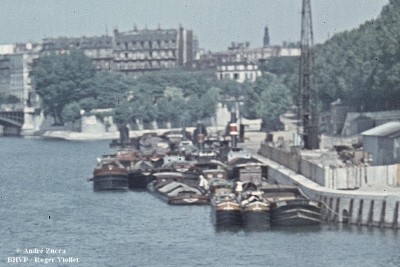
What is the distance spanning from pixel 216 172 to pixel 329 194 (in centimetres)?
2238

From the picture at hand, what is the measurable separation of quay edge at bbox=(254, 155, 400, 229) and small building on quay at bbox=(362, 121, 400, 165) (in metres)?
5.61

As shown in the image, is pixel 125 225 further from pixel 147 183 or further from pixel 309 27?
pixel 309 27

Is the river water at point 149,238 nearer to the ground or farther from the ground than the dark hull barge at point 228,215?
nearer to the ground

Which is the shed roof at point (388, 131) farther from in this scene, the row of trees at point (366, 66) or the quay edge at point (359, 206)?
the row of trees at point (366, 66)

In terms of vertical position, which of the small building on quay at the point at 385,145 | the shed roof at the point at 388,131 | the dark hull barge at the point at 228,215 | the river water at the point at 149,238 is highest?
the shed roof at the point at 388,131

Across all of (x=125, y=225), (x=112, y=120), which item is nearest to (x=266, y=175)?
(x=125, y=225)

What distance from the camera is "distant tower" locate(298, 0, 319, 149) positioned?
10800cm

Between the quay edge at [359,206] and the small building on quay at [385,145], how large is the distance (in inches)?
221

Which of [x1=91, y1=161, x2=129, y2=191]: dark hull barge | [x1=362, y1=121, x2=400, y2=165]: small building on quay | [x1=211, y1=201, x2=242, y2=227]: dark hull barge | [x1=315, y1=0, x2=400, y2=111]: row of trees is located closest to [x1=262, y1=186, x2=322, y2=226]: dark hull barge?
→ [x1=211, y1=201, x2=242, y2=227]: dark hull barge

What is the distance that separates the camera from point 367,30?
496 ft

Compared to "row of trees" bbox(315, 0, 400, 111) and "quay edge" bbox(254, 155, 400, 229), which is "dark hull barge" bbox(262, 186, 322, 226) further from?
"row of trees" bbox(315, 0, 400, 111)

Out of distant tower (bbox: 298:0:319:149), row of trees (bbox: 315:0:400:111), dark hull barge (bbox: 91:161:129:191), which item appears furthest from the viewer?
row of trees (bbox: 315:0:400:111)

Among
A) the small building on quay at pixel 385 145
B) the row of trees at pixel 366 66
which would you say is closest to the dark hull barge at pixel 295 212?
the small building on quay at pixel 385 145

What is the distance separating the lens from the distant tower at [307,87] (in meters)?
108
